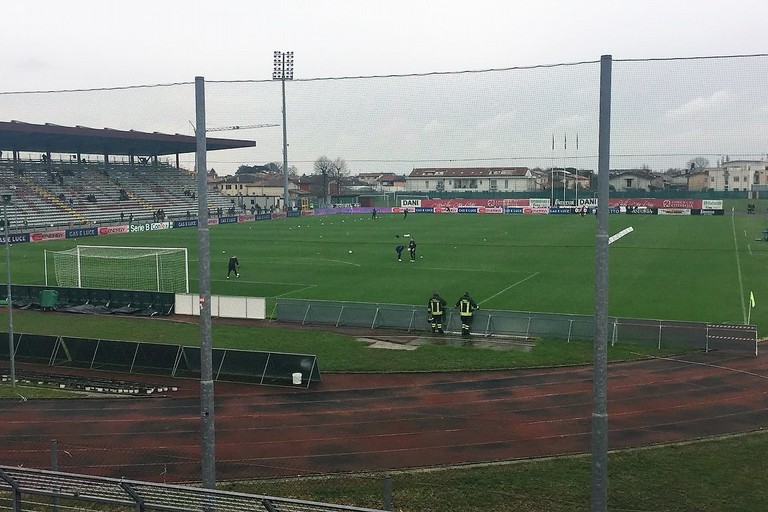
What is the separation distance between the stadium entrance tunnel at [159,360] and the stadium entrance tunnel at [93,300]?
774cm

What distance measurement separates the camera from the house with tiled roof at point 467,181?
100m

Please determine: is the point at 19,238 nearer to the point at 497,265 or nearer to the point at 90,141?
the point at 90,141

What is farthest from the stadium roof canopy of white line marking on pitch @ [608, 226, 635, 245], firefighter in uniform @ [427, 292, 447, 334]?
white line marking on pitch @ [608, 226, 635, 245]

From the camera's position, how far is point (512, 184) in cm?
10381

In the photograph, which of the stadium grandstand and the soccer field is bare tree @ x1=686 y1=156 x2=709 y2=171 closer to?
the soccer field

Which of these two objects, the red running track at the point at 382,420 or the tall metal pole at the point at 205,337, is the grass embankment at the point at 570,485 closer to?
the red running track at the point at 382,420

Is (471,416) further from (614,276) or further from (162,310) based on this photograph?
(614,276)

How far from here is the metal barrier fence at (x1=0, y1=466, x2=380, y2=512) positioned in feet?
29.5

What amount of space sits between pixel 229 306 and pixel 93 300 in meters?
6.75

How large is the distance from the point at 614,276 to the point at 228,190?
397 ft

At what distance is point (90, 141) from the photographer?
76438 millimetres

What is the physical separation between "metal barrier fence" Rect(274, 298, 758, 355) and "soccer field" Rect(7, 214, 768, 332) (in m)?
4.10

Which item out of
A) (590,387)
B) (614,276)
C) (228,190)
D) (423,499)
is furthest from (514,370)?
(228,190)

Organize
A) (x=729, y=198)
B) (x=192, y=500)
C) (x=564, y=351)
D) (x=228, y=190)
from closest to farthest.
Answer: (x=192, y=500) < (x=564, y=351) < (x=729, y=198) < (x=228, y=190)
